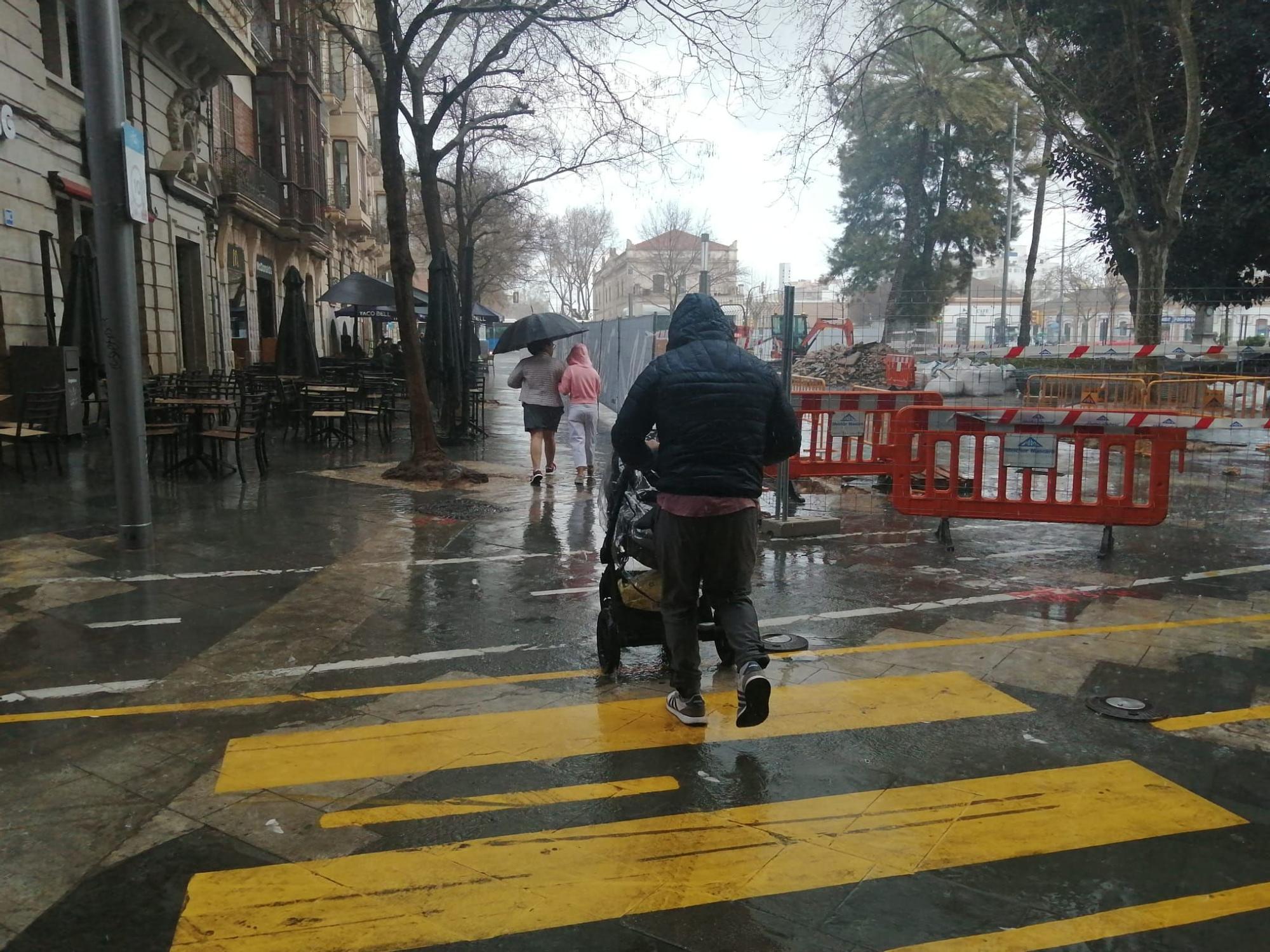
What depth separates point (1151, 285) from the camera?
19391mm

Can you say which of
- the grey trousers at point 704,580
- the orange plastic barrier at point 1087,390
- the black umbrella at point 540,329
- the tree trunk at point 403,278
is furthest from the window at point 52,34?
the orange plastic barrier at point 1087,390

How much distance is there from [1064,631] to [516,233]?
40018 millimetres

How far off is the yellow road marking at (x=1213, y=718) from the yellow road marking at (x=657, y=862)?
0.70m

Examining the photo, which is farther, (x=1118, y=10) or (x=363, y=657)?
(x=1118, y=10)

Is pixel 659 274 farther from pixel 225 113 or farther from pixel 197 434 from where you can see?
pixel 197 434

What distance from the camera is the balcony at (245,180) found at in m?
23.2

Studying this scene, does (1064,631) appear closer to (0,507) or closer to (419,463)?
(419,463)

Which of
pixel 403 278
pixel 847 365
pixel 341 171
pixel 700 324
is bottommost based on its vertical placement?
pixel 847 365

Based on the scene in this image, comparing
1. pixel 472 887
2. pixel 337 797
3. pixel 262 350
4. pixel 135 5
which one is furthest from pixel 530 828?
pixel 262 350

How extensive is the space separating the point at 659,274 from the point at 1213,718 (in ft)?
260

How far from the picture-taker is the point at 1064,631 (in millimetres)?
5898

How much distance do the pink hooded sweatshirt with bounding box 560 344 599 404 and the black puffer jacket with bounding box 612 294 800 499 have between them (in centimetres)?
691

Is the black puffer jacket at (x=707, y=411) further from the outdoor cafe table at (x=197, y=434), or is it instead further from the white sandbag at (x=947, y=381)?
the white sandbag at (x=947, y=381)

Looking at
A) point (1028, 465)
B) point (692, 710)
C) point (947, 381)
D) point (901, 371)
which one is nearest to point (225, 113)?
point (901, 371)
